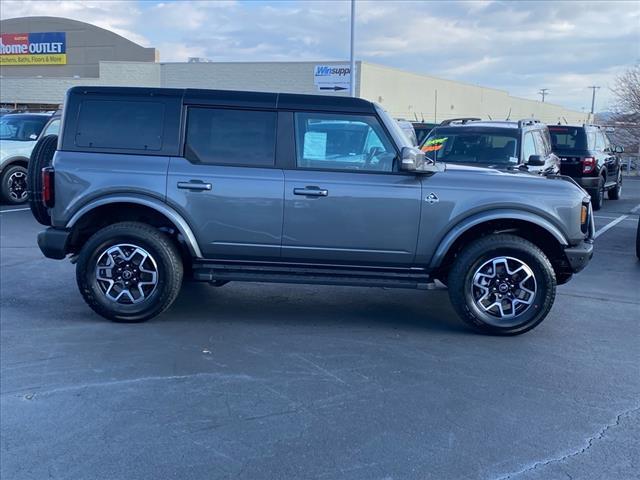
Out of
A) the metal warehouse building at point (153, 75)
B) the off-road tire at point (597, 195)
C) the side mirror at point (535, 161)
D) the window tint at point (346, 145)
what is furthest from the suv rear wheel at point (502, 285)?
the metal warehouse building at point (153, 75)

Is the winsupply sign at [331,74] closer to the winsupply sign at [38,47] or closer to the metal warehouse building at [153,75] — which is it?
the metal warehouse building at [153,75]

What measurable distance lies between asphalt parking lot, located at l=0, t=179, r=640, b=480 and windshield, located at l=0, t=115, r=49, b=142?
822cm

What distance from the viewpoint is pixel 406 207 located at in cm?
605

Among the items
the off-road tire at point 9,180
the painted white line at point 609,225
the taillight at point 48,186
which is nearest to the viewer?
the taillight at point 48,186

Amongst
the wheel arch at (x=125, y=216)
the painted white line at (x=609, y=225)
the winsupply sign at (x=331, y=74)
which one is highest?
the winsupply sign at (x=331, y=74)

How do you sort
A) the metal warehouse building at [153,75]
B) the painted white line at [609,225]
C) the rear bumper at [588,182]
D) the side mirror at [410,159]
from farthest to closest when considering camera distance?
1. the metal warehouse building at [153,75]
2. the rear bumper at [588,182]
3. the painted white line at [609,225]
4. the side mirror at [410,159]

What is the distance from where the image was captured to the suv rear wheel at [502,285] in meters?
6.03

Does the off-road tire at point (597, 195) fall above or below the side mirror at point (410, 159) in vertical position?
below

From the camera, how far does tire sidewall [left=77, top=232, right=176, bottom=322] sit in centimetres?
616

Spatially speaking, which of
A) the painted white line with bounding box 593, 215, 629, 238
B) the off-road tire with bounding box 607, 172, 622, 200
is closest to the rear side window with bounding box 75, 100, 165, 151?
the painted white line with bounding box 593, 215, 629, 238

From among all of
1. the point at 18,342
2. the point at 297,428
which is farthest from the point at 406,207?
the point at 18,342

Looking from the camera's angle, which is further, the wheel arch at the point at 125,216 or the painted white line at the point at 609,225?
the painted white line at the point at 609,225

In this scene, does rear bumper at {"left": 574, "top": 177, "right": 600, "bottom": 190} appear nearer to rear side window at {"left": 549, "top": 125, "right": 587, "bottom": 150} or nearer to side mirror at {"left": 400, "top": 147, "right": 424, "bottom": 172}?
rear side window at {"left": 549, "top": 125, "right": 587, "bottom": 150}

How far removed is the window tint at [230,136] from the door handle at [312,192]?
1.32 ft
